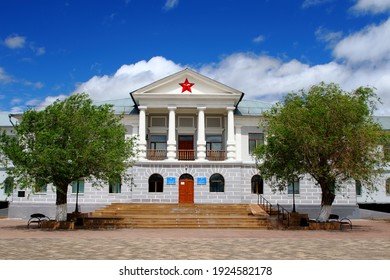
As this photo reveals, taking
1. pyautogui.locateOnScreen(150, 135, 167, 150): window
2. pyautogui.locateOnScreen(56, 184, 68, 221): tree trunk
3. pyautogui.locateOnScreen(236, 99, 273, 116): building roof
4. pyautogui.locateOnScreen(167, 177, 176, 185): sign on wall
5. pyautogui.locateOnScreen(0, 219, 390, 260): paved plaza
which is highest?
pyautogui.locateOnScreen(236, 99, 273, 116): building roof

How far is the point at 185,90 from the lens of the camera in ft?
121

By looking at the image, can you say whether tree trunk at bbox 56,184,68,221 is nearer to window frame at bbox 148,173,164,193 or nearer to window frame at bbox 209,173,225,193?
window frame at bbox 148,173,164,193

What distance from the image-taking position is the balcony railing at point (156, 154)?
123 feet

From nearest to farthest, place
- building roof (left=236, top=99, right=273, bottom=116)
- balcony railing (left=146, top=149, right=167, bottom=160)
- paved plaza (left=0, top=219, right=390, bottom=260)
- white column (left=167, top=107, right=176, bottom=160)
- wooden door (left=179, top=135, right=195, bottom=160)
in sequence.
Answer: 1. paved plaza (left=0, top=219, right=390, bottom=260)
2. white column (left=167, top=107, right=176, bottom=160)
3. balcony railing (left=146, top=149, right=167, bottom=160)
4. wooden door (left=179, top=135, right=195, bottom=160)
5. building roof (left=236, top=99, right=273, bottom=116)

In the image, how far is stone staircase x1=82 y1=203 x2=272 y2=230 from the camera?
26.0m

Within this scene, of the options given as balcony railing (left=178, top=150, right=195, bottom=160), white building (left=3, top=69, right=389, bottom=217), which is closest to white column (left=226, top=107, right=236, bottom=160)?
white building (left=3, top=69, right=389, bottom=217)

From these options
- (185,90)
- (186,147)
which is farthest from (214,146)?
(185,90)

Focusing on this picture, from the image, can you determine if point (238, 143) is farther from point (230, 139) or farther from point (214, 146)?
point (214, 146)

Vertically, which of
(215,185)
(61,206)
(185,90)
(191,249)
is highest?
(185,90)

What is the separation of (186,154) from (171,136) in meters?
2.25

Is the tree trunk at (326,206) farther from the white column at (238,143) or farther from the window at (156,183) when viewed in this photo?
the window at (156,183)

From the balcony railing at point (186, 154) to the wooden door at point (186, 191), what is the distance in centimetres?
238

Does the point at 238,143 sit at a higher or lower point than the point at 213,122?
lower

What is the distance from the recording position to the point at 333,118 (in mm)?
25016
